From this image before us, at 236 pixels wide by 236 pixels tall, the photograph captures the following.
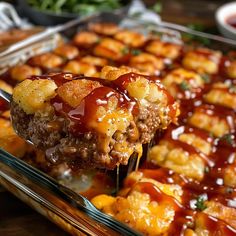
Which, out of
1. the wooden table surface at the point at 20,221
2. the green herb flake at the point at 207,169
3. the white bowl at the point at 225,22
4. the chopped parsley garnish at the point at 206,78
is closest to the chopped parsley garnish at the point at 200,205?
the green herb flake at the point at 207,169

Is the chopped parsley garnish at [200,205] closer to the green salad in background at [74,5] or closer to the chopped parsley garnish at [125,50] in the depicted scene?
the chopped parsley garnish at [125,50]

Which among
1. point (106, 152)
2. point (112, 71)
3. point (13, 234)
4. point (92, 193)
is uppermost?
point (112, 71)

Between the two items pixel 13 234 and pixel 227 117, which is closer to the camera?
pixel 13 234

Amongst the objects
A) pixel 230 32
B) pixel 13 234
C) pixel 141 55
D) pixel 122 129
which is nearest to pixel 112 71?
pixel 122 129

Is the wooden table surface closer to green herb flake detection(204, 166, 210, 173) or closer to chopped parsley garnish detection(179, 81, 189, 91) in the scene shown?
green herb flake detection(204, 166, 210, 173)

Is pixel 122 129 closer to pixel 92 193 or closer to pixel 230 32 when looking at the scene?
pixel 92 193

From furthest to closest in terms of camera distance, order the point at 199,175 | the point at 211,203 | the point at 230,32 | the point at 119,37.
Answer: the point at 230,32
the point at 119,37
the point at 199,175
the point at 211,203
